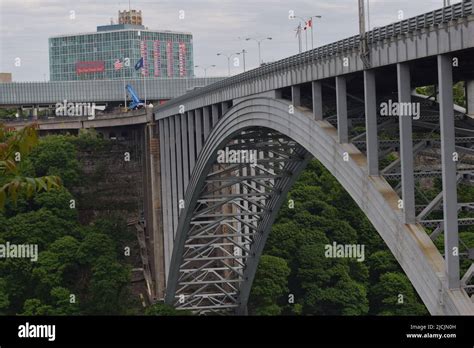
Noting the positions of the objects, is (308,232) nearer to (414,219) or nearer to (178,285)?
(178,285)

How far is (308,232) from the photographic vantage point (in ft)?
197

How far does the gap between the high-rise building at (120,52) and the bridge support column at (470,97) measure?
83.9 meters

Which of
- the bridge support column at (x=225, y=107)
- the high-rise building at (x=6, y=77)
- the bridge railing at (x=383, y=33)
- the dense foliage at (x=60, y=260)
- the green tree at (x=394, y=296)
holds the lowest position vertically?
the green tree at (x=394, y=296)

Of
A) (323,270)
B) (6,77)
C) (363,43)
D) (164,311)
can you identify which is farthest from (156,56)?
(363,43)

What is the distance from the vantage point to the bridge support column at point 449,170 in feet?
57.7

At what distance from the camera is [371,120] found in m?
21.5

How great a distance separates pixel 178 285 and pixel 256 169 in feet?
29.3

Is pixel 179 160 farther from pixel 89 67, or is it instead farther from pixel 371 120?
pixel 89 67

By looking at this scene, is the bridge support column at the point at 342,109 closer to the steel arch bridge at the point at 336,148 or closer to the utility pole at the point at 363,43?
the steel arch bridge at the point at 336,148

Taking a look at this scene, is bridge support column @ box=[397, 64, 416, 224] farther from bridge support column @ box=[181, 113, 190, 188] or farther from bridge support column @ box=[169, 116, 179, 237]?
bridge support column @ box=[169, 116, 179, 237]

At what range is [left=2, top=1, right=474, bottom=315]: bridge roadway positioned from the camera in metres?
18.5

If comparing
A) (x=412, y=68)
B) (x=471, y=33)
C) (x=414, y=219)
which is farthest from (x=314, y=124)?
(x=471, y=33)

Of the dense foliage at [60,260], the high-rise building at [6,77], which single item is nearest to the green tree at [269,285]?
the dense foliage at [60,260]

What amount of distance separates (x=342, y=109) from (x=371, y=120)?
2.49 meters
